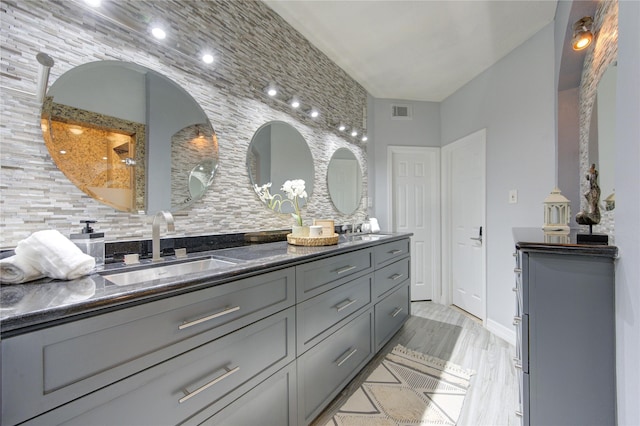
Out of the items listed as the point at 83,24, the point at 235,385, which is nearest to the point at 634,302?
the point at 235,385

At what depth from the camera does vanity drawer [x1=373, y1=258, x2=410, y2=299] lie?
2.19m

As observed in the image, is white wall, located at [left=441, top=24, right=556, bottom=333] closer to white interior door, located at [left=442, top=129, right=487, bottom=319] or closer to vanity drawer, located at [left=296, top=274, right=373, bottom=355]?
white interior door, located at [left=442, top=129, right=487, bottom=319]

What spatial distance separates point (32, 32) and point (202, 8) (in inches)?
35.2

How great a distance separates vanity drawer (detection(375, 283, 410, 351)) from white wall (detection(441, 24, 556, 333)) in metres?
0.94

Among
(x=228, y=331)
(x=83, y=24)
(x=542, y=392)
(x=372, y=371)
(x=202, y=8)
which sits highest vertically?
(x=202, y=8)

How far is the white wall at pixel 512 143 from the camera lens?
7.65 feet

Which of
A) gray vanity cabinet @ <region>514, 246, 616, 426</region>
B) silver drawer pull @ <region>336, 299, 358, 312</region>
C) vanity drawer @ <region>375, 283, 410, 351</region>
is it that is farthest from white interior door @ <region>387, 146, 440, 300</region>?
gray vanity cabinet @ <region>514, 246, 616, 426</region>

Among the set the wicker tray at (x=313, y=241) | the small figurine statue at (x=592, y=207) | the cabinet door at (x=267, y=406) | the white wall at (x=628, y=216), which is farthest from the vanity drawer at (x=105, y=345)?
the small figurine statue at (x=592, y=207)

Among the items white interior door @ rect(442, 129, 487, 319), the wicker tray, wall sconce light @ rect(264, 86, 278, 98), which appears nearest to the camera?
the wicker tray

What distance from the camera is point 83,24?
3.93 feet

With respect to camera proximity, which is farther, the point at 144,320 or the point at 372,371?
the point at 372,371

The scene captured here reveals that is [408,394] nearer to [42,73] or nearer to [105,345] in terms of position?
[105,345]

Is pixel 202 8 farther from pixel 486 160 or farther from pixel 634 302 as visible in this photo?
pixel 486 160

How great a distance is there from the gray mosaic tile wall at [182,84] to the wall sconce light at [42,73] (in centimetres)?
2
